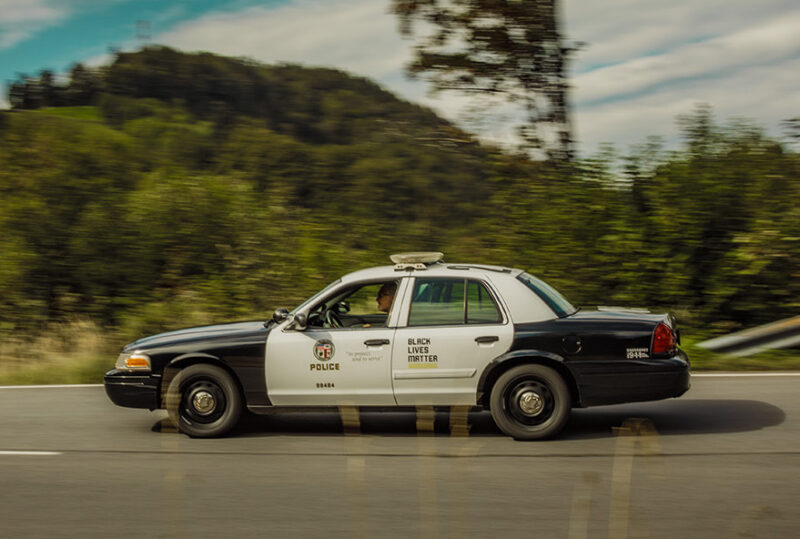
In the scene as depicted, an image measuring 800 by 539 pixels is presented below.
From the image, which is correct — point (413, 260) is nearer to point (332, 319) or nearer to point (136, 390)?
point (332, 319)

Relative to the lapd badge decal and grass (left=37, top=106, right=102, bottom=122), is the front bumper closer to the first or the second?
the lapd badge decal

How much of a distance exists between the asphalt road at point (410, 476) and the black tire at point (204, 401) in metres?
0.17

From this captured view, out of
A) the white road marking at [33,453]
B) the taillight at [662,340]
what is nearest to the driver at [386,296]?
the taillight at [662,340]

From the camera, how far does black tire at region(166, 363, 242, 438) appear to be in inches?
314

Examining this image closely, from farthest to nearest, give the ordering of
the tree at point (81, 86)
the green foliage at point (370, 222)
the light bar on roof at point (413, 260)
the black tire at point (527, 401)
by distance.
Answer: the tree at point (81, 86)
the green foliage at point (370, 222)
the light bar on roof at point (413, 260)
the black tire at point (527, 401)

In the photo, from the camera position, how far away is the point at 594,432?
25.6 feet

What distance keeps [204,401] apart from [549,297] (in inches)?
125

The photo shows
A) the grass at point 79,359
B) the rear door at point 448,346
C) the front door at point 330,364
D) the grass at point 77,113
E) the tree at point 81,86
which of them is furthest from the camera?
the tree at point 81,86

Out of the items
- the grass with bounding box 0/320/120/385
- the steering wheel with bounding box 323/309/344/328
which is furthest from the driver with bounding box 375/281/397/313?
the grass with bounding box 0/320/120/385

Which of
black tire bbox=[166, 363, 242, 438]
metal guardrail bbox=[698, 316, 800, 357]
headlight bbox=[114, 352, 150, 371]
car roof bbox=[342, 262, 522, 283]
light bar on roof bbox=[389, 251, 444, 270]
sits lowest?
black tire bbox=[166, 363, 242, 438]

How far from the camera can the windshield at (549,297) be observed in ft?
25.8

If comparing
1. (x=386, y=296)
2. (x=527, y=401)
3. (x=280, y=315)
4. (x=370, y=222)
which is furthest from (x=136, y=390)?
(x=370, y=222)

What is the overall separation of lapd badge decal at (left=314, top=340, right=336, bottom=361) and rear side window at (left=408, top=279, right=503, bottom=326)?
0.70m

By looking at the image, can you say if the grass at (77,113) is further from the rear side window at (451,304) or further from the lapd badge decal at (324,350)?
the rear side window at (451,304)
